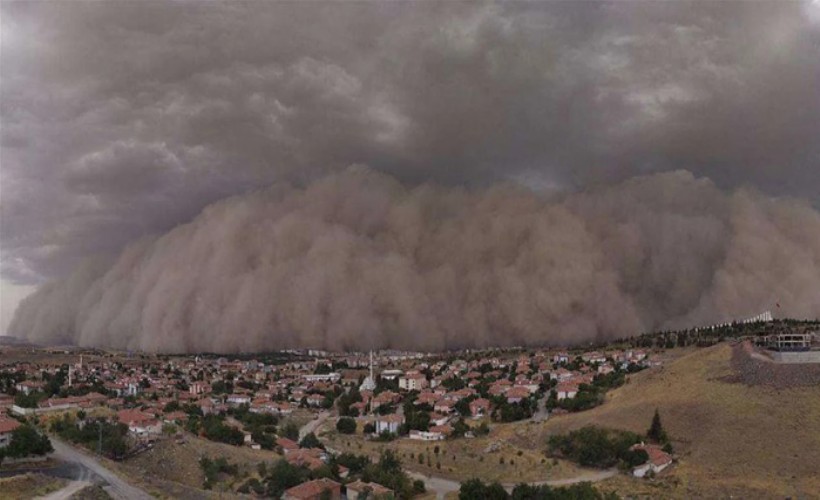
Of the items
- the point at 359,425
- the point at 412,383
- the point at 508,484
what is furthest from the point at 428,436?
the point at 412,383

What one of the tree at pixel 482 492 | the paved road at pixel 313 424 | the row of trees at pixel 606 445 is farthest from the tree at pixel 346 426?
the tree at pixel 482 492

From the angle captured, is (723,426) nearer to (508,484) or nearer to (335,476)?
(508,484)

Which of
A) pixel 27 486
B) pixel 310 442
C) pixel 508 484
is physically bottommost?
pixel 508 484

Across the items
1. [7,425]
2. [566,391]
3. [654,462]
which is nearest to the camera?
[654,462]

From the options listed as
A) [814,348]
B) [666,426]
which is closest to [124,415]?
[666,426]

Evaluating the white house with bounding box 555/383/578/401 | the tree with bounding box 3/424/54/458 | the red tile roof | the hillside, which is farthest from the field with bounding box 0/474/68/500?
the white house with bounding box 555/383/578/401

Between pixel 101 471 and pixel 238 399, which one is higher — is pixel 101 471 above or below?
below
